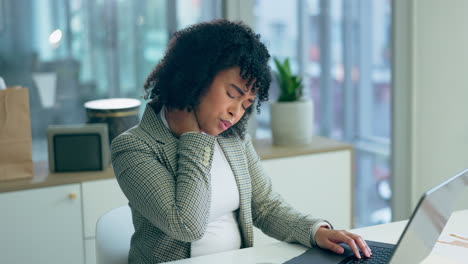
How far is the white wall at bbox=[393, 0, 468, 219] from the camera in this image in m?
2.90

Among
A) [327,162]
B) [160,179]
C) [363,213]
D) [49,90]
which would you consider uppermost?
[49,90]

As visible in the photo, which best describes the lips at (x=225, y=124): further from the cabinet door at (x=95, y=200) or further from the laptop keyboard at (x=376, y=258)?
the cabinet door at (x=95, y=200)

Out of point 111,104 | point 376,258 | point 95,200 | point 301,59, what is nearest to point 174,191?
point 376,258

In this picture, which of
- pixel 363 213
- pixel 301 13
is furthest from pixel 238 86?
pixel 363 213

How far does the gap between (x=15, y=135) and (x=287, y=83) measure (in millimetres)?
1205

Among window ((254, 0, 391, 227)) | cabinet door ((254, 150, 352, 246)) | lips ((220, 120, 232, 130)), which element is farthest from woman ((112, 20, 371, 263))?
window ((254, 0, 391, 227))

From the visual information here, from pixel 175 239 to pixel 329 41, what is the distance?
2.09 metres

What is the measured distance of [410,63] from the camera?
3.11 meters

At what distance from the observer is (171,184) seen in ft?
4.78

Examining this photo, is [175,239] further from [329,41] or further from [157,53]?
[329,41]

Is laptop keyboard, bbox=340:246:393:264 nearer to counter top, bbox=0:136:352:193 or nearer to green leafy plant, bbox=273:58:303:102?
counter top, bbox=0:136:352:193

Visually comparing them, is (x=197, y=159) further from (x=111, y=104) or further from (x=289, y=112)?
(x=289, y=112)

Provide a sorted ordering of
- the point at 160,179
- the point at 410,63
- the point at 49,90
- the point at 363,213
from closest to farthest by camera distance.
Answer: the point at 160,179
the point at 49,90
the point at 410,63
the point at 363,213

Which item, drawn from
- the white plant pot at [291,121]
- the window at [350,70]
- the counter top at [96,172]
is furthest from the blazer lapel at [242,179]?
the window at [350,70]
